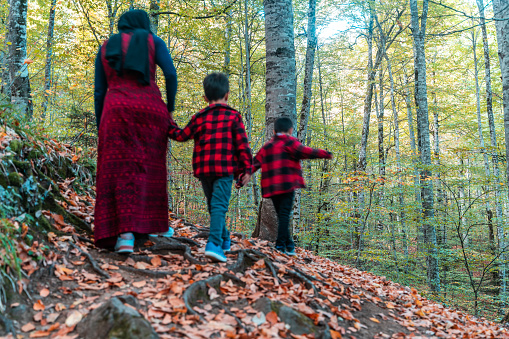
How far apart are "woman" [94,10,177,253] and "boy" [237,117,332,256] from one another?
1533 millimetres

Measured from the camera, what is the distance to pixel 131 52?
3236 millimetres

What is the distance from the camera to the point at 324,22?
47.8 feet

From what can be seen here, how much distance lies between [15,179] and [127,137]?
1195 mm

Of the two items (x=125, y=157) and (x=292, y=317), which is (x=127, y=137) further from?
(x=292, y=317)

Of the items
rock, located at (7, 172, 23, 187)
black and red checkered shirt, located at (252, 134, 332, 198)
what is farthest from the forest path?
black and red checkered shirt, located at (252, 134, 332, 198)

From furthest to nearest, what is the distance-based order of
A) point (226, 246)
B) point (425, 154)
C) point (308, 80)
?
1. point (425, 154)
2. point (308, 80)
3. point (226, 246)

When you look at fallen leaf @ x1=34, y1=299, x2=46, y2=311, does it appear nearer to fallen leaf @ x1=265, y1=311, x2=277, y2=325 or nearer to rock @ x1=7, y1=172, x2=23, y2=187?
rock @ x1=7, y1=172, x2=23, y2=187

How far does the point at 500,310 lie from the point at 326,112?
18413 mm

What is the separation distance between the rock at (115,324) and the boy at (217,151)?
1263 millimetres

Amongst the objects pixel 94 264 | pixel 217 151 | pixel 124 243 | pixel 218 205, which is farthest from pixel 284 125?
pixel 94 264

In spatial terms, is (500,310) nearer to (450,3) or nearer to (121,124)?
(121,124)

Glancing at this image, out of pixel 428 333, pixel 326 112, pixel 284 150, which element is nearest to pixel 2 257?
pixel 284 150

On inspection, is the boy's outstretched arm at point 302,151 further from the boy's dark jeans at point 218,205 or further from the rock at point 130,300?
the rock at point 130,300

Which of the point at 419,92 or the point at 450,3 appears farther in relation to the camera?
the point at 450,3
